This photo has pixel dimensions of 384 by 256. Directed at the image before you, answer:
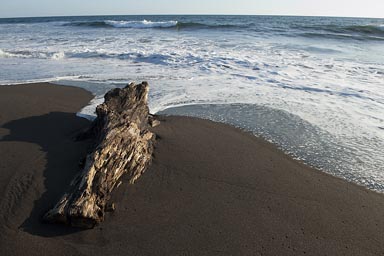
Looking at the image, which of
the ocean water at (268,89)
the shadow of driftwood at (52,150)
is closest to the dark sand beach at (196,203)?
the shadow of driftwood at (52,150)

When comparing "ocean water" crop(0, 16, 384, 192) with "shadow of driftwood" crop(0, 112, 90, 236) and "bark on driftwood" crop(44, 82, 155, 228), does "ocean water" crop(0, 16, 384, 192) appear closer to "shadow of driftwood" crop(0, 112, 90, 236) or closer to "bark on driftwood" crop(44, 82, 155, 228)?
"shadow of driftwood" crop(0, 112, 90, 236)

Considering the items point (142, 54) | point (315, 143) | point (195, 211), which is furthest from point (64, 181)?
point (142, 54)

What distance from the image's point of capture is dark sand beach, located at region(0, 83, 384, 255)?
2.37 metres

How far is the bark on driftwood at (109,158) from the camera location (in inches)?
96.1

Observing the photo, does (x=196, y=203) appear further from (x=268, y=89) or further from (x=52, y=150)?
(x=268, y=89)

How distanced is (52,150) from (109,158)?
3.31 ft

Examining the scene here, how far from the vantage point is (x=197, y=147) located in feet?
12.9

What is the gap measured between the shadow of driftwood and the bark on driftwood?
13 cm

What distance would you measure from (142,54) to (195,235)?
916cm

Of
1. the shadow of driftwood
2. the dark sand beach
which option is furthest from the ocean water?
the shadow of driftwood

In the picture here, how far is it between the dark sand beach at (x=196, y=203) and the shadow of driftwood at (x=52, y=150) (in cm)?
1

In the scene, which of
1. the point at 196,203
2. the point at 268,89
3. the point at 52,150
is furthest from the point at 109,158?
the point at 268,89

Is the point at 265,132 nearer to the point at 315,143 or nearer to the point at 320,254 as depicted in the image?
the point at 315,143

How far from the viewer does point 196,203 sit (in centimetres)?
286
